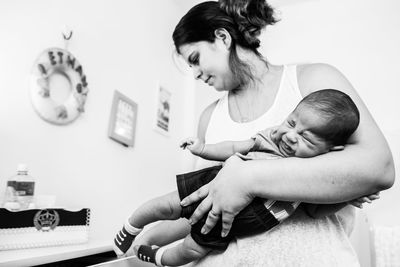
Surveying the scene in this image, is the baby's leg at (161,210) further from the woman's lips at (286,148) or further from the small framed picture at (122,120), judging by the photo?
the small framed picture at (122,120)

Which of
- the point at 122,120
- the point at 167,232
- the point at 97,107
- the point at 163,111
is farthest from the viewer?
the point at 163,111

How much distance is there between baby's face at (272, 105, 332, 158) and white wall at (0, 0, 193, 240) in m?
1.33

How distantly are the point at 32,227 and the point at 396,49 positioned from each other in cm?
303

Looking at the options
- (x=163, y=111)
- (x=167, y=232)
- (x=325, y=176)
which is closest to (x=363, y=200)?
(x=325, y=176)

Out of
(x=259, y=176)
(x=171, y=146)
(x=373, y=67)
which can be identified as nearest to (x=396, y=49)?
(x=373, y=67)

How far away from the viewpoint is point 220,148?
1.01 metres

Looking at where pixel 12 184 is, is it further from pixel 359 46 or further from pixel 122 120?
pixel 359 46

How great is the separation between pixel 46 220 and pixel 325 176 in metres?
1.16

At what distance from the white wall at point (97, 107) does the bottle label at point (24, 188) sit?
107 millimetres

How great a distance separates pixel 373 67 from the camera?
2.77 m

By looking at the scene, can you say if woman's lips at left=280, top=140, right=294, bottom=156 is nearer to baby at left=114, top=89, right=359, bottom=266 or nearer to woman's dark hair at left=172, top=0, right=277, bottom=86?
baby at left=114, top=89, right=359, bottom=266

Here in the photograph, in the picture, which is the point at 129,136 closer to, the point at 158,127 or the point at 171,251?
the point at 158,127

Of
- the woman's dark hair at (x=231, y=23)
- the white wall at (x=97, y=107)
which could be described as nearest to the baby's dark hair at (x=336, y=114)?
the woman's dark hair at (x=231, y=23)

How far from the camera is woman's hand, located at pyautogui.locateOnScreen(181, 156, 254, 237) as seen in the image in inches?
30.4
